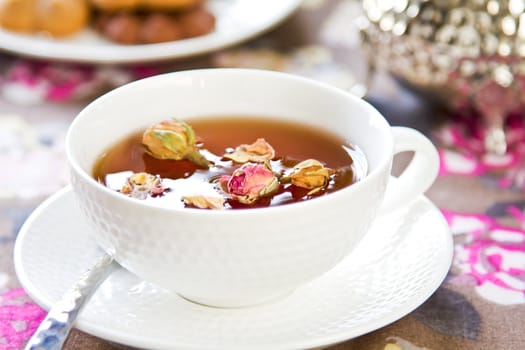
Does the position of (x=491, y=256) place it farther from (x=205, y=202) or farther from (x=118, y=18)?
(x=118, y=18)

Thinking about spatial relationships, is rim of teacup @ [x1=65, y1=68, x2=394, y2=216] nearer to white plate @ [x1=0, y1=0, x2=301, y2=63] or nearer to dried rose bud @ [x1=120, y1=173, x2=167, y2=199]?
dried rose bud @ [x1=120, y1=173, x2=167, y2=199]

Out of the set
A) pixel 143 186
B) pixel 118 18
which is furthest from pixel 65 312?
pixel 118 18

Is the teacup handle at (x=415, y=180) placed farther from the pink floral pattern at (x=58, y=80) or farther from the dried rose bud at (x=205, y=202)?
the pink floral pattern at (x=58, y=80)

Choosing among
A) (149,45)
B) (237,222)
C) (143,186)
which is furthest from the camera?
(149,45)

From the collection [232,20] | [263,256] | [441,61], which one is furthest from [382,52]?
[263,256]

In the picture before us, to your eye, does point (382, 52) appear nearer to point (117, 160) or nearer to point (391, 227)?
point (391, 227)
